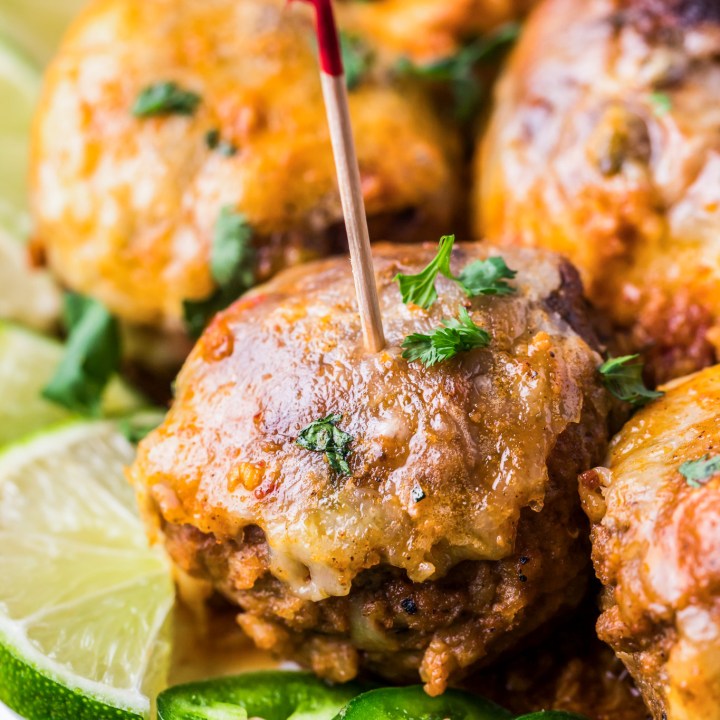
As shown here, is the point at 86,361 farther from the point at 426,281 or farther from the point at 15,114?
the point at 15,114

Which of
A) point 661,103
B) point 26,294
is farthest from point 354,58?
point 26,294

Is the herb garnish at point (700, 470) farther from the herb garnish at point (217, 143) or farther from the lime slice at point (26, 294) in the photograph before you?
the lime slice at point (26, 294)

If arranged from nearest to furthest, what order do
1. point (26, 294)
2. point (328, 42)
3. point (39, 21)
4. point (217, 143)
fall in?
point (328, 42), point (217, 143), point (26, 294), point (39, 21)

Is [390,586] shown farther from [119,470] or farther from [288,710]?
[119,470]

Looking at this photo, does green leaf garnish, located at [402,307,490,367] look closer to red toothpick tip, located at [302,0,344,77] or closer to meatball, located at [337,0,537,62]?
red toothpick tip, located at [302,0,344,77]

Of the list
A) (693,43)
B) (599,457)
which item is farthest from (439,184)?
(599,457)

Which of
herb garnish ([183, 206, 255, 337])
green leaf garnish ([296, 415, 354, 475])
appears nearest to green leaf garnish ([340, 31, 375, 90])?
herb garnish ([183, 206, 255, 337])
